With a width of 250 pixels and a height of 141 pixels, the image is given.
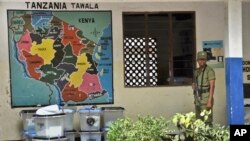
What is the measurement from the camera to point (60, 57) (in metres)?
9.32

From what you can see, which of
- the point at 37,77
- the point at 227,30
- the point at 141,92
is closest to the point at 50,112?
the point at 37,77

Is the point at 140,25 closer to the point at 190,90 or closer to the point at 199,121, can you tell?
the point at 190,90

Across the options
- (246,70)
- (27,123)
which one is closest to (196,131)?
(27,123)

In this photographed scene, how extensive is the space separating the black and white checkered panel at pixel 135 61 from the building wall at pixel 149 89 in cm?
15

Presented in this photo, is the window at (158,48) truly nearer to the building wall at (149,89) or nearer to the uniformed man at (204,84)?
the building wall at (149,89)

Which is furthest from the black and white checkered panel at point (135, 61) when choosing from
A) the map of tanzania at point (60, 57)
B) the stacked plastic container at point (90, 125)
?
the stacked plastic container at point (90, 125)

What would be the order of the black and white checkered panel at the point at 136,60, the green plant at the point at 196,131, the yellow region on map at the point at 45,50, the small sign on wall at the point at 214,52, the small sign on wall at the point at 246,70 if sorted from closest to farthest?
the green plant at the point at 196,131
the yellow region on map at the point at 45,50
the black and white checkered panel at the point at 136,60
the small sign on wall at the point at 214,52
the small sign on wall at the point at 246,70

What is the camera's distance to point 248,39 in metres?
10.2

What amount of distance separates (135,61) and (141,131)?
490 centimetres

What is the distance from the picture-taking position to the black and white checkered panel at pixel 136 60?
9727 millimetres

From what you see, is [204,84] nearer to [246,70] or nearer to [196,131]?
[246,70]

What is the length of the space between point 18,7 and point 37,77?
1.54 meters

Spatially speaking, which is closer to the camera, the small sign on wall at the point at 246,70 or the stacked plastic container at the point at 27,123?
the stacked plastic container at the point at 27,123

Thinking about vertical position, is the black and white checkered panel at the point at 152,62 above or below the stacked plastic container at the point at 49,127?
above
